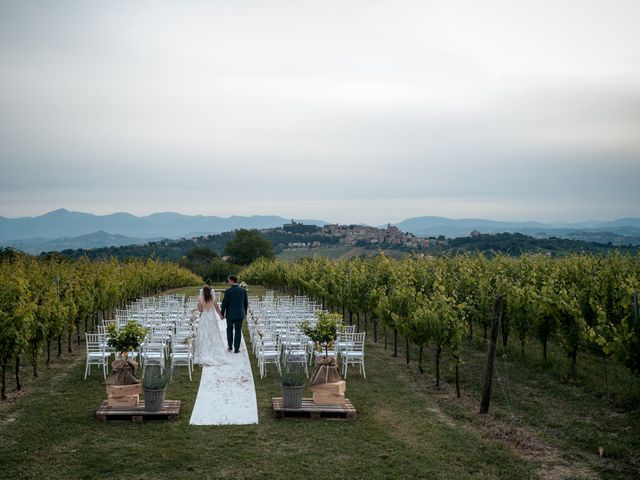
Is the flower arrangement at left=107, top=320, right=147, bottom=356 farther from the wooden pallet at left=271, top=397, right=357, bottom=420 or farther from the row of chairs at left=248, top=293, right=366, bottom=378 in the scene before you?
the row of chairs at left=248, top=293, right=366, bottom=378

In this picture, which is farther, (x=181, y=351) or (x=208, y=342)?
(x=181, y=351)

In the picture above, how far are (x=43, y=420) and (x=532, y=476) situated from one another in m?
7.00

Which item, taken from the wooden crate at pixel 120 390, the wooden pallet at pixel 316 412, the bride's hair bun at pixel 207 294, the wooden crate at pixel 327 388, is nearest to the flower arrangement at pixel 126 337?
the wooden crate at pixel 120 390

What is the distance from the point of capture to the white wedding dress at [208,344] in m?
12.7

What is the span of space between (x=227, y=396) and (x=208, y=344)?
9.39ft

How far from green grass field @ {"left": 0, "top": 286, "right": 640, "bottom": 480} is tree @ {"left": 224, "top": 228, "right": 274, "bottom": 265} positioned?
213 ft

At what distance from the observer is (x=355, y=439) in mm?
8023

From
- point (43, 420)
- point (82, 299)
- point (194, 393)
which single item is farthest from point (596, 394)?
point (82, 299)

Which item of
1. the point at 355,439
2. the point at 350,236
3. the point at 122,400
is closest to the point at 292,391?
the point at 355,439

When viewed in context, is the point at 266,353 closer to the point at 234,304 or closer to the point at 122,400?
the point at 234,304

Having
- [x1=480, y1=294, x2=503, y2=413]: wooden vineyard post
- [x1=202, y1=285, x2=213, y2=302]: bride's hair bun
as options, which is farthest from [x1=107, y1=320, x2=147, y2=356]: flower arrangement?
[x1=480, y1=294, x2=503, y2=413]: wooden vineyard post

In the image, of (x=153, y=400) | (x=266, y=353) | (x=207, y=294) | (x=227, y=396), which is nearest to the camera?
(x=153, y=400)

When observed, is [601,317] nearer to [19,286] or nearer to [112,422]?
[112,422]

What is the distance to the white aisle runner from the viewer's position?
8727 millimetres
